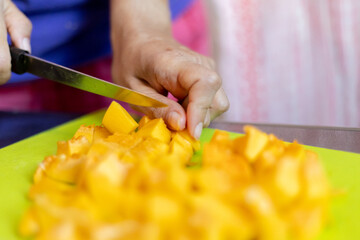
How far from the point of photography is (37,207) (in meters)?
0.63

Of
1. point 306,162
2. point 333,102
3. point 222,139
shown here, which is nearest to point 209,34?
point 333,102

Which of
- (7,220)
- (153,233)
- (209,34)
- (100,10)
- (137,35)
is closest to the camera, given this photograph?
(153,233)

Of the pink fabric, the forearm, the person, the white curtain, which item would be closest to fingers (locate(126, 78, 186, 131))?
the person

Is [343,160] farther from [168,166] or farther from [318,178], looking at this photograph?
[168,166]

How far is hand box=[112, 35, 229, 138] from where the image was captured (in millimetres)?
986

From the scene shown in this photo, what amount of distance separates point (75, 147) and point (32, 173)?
0.51 feet

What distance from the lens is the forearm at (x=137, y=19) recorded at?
1.34 metres

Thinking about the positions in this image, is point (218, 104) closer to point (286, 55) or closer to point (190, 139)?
point (190, 139)

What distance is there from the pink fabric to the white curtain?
0.49 meters

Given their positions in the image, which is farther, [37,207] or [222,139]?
[222,139]

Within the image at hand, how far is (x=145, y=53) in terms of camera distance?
1.19 meters

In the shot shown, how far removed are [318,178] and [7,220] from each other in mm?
624

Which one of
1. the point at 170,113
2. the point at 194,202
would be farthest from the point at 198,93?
the point at 194,202

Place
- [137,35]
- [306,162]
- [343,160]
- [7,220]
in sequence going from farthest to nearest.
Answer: [137,35] < [343,160] < [7,220] < [306,162]
